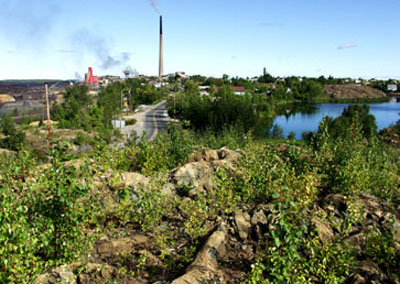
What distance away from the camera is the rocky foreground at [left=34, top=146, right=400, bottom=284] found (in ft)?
12.6

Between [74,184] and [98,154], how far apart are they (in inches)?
83.1

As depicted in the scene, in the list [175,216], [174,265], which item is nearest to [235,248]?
[174,265]

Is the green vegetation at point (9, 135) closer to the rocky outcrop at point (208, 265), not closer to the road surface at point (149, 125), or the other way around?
the road surface at point (149, 125)

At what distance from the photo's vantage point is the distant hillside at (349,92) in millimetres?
131375

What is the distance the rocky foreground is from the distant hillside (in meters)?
135

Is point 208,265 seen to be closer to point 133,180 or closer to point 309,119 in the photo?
point 133,180

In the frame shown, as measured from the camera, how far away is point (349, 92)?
438 feet

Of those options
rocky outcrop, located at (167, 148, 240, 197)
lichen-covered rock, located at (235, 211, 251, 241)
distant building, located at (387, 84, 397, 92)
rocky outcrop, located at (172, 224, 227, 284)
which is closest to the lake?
rocky outcrop, located at (167, 148, 240, 197)

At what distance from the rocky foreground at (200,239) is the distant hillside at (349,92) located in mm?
134595

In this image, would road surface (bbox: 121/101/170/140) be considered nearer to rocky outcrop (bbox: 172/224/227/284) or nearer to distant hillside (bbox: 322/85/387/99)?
rocky outcrop (bbox: 172/224/227/284)

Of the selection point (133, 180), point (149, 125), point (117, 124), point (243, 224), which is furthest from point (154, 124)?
point (243, 224)

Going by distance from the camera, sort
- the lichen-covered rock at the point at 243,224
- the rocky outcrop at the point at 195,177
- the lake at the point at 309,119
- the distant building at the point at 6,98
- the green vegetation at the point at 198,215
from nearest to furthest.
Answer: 1. the green vegetation at the point at 198,215
2. the lichen-covered rock at the point at 243,224
3. the rocky outcrop at the point at 195,177
4. the distant building at the point at 6,98
5. the lake at the point at 309,119

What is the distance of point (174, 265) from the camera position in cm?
415

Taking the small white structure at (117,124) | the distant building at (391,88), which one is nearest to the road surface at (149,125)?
the small white structure at (117,124)
